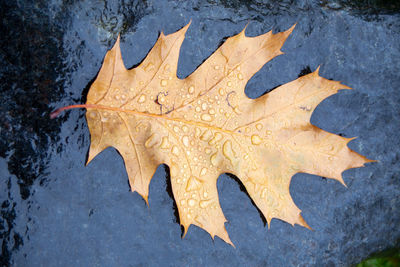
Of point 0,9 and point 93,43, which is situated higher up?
point 0,9

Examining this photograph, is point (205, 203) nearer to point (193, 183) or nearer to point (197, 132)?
point (193, 183)

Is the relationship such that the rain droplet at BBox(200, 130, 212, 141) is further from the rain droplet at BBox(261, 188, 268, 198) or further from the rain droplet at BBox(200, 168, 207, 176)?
the rain droplet at BBox(261, 188, 268, 198)

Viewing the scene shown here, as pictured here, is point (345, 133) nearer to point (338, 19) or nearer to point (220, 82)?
point (338, 19)

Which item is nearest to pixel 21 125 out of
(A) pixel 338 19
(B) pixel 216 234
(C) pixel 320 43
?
(B) pixel 216 234

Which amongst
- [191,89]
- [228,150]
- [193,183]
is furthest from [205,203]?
[191,89]

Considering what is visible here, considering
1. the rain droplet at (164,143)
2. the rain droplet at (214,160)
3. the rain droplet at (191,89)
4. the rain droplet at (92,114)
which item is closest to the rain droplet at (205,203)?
the rain droplet at (214,160)

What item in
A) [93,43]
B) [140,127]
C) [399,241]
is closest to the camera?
[140,127]

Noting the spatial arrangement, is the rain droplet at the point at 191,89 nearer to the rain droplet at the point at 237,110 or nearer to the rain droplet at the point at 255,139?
the rain droplet at the point at 237,110
